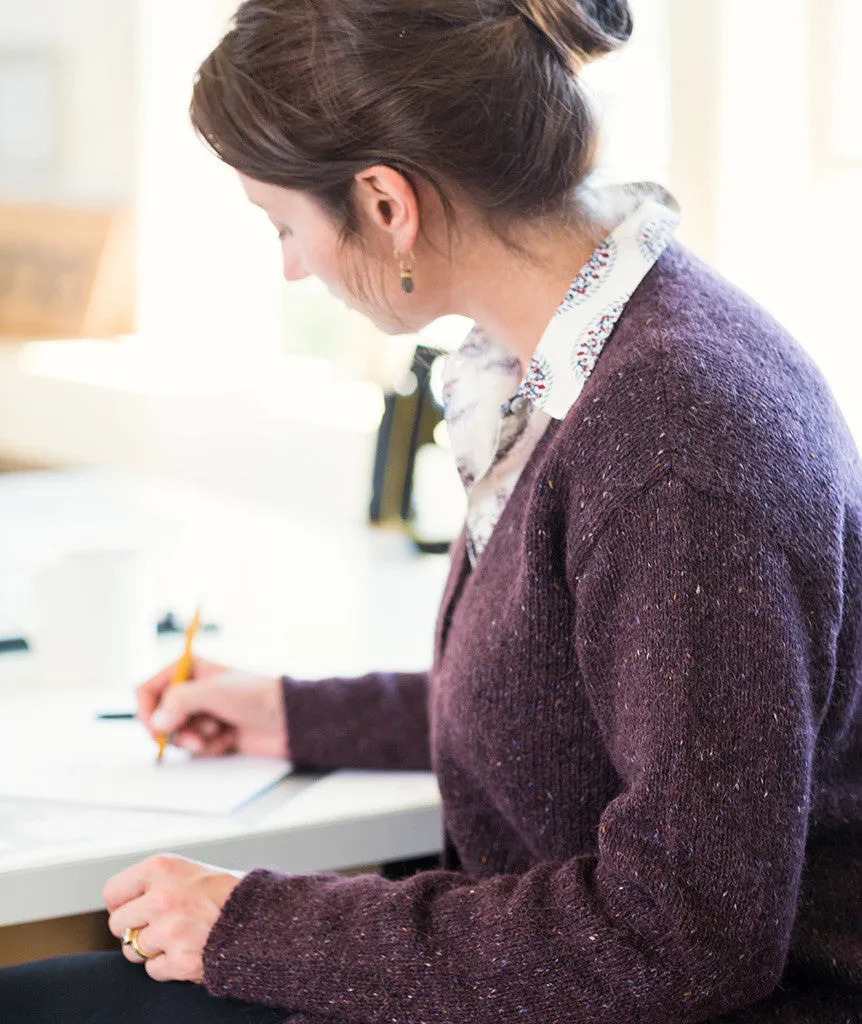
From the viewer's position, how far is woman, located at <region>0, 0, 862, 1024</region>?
0.79m

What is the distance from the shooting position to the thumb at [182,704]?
1.22m

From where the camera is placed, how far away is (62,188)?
3539 millimetres

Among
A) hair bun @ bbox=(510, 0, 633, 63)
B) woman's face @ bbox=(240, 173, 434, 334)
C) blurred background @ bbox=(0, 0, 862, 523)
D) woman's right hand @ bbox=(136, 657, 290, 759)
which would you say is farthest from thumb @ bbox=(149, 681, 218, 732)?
blurred background @ bbox=(0, 0, 862, 523)

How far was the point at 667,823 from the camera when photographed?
783mm

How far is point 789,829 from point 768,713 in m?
0.07

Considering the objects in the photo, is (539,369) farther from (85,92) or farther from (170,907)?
(85,92)

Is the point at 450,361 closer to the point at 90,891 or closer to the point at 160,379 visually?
the point at 90,891

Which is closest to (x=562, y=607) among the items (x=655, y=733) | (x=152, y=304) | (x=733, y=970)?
(x=655, y=733)

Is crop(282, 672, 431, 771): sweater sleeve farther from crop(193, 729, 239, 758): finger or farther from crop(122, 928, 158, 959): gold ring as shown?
crop(122, 928, 158, 959): gold ring

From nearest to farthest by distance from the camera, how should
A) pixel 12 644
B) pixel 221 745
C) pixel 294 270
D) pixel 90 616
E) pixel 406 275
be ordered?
pixel 406 275 → pixel 294 270 → pixel 221 745 → pixel 90 616 → pixel 12 644

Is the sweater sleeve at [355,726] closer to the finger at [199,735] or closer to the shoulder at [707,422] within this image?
the finger at [199,735]

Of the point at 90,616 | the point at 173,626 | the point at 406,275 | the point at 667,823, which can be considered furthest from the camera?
the point at 173,626

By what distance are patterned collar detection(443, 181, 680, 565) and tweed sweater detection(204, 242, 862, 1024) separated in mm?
24

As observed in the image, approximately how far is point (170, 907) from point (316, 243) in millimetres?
497
